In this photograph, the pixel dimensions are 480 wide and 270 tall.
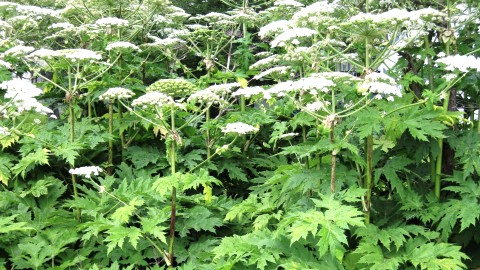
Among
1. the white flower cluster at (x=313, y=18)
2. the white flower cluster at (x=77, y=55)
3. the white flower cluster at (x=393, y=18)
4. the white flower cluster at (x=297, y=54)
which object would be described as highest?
the white flower cluster at (x=393, y=18)

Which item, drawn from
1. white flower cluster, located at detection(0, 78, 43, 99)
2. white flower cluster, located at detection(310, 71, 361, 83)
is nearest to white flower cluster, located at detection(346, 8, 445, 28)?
white flower cluster, located at detection(310, 71, 361, 83)

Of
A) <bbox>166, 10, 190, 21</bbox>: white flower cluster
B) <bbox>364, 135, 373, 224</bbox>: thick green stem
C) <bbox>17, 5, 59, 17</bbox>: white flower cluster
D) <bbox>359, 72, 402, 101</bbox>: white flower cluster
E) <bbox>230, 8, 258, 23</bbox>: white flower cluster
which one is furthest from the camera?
A: <bbox>166, 10, 190, 21</bbox>: white flower cluster

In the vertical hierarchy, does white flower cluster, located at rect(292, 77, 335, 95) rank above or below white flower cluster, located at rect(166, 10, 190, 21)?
above

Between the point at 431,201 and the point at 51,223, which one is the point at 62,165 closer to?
the point at 51,223

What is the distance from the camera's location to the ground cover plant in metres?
3.93

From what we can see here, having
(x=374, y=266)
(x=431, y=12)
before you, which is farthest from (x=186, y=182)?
(x=431, y=12)

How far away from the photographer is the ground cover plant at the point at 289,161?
155 inches

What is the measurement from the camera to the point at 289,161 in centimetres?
642

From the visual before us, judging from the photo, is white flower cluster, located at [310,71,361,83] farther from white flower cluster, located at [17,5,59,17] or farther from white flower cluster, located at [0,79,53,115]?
white flower cluster, located at [17,5,59,17]

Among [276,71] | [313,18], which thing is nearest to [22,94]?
[276,71]

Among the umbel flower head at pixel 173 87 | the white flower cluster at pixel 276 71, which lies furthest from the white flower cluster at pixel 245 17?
the umbel flower head at pixel 173 87

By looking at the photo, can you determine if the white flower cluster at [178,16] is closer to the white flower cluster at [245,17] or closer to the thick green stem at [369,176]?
the white flower cluster at [245,17]

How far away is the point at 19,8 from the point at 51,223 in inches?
130

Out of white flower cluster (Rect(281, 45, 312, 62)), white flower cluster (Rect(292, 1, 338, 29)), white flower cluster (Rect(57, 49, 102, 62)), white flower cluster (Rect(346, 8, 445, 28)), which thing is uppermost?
white flower cluster (Rect(346, 8, 445, 28))
